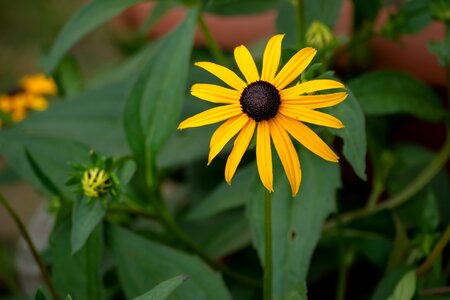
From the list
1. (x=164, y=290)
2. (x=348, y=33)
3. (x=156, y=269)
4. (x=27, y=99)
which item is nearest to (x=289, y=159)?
(x=164, y=290)

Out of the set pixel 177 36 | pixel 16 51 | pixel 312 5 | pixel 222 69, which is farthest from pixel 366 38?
pixel 16 51

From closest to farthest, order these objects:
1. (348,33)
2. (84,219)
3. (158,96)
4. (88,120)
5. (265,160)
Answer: (265,160) → (84,219) → (158,96) → (88,120) → (348,33)

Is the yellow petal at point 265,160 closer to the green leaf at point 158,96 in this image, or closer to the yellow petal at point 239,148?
the yellow petal at point 239,148

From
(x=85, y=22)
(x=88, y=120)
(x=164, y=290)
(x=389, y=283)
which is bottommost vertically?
(x=389, y=283)

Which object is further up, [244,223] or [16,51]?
[16,51]

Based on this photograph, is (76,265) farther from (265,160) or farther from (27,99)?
(27,99)

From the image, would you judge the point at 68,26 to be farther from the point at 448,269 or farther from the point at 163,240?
the point at 448,269
